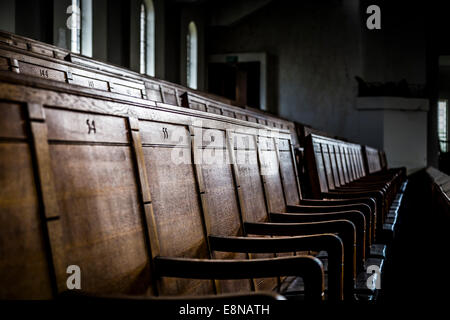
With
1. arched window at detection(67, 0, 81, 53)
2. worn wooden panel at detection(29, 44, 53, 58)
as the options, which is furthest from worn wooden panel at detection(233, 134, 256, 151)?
arched window at detection(67, 0, 81, 53)

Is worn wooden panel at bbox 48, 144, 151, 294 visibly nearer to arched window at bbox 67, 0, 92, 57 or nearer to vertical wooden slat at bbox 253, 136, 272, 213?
vertical wooden slat at bbox 253, 136, 272, 213

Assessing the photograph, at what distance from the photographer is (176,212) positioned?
1.27 m

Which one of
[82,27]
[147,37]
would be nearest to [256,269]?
[82,27]

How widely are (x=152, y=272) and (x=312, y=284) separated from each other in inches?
15.0

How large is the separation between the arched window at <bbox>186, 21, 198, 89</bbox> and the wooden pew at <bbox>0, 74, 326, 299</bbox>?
428 inches

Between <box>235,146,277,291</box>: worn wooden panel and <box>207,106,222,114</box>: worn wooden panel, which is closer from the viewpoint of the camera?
<box>235,146,277,291</box>: worn wooden panel

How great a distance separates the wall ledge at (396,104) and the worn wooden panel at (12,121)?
42.1ft

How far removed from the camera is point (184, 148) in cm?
139

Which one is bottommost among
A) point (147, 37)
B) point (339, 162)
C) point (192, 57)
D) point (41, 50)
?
point (339, 162)

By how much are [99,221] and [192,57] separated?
1160cm

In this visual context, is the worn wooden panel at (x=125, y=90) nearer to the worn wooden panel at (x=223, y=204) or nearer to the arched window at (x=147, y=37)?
the worn wooden panel at (x=223, y=204)

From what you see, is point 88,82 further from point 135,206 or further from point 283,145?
point 135,206

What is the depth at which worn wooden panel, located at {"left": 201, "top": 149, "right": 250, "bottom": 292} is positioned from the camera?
1457mm
